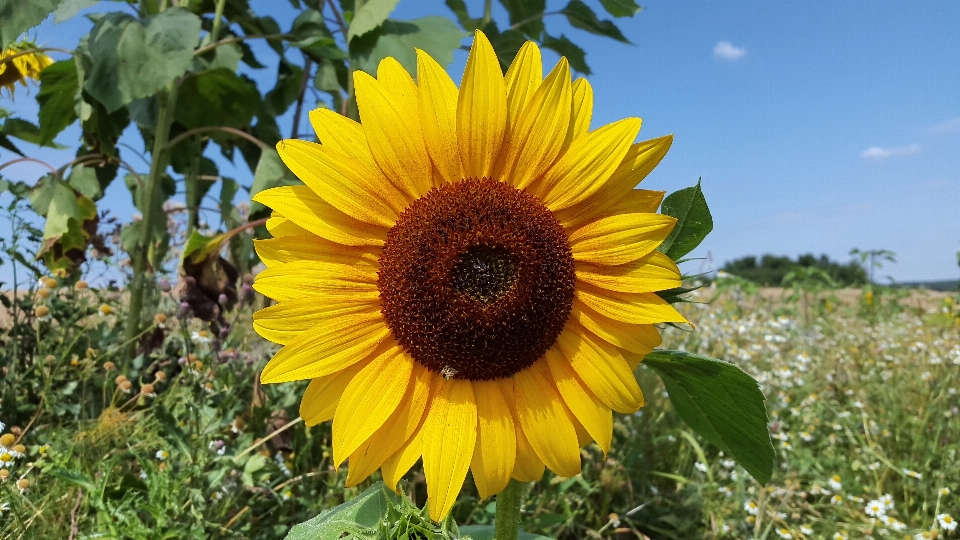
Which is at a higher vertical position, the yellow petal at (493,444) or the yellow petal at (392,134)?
the yellow petal at (392,134)

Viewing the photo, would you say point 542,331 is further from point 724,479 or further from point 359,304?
point 724,479

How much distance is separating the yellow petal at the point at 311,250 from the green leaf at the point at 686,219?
1.20 feet

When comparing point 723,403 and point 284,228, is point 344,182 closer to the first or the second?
point 284,228

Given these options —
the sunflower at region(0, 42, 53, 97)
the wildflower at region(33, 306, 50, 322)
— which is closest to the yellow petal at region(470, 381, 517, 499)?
the wildflower at region(33, 306, 50, 322)

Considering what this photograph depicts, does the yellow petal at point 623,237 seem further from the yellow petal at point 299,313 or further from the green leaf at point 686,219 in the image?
the yellow petal at point 299,313

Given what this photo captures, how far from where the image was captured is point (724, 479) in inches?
88.6

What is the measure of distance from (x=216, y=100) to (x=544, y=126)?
1819mm

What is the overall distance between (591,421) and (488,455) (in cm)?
13

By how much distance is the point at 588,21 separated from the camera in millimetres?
2131

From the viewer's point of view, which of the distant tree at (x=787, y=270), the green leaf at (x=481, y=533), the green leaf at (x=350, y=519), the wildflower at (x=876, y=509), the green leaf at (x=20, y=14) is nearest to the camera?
the green leaf at (x=350, y=519)

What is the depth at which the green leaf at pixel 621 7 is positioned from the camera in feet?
5.74

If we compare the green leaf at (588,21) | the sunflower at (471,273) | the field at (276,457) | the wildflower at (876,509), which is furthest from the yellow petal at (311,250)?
the wildflower at (876,509)

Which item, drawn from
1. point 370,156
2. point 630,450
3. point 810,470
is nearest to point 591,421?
point 370,156

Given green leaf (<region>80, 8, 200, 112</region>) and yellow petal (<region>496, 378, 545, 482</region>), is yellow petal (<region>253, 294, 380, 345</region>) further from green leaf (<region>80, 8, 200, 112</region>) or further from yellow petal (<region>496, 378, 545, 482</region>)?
green leaf (<region>80, 8, 200, 112</region>)
